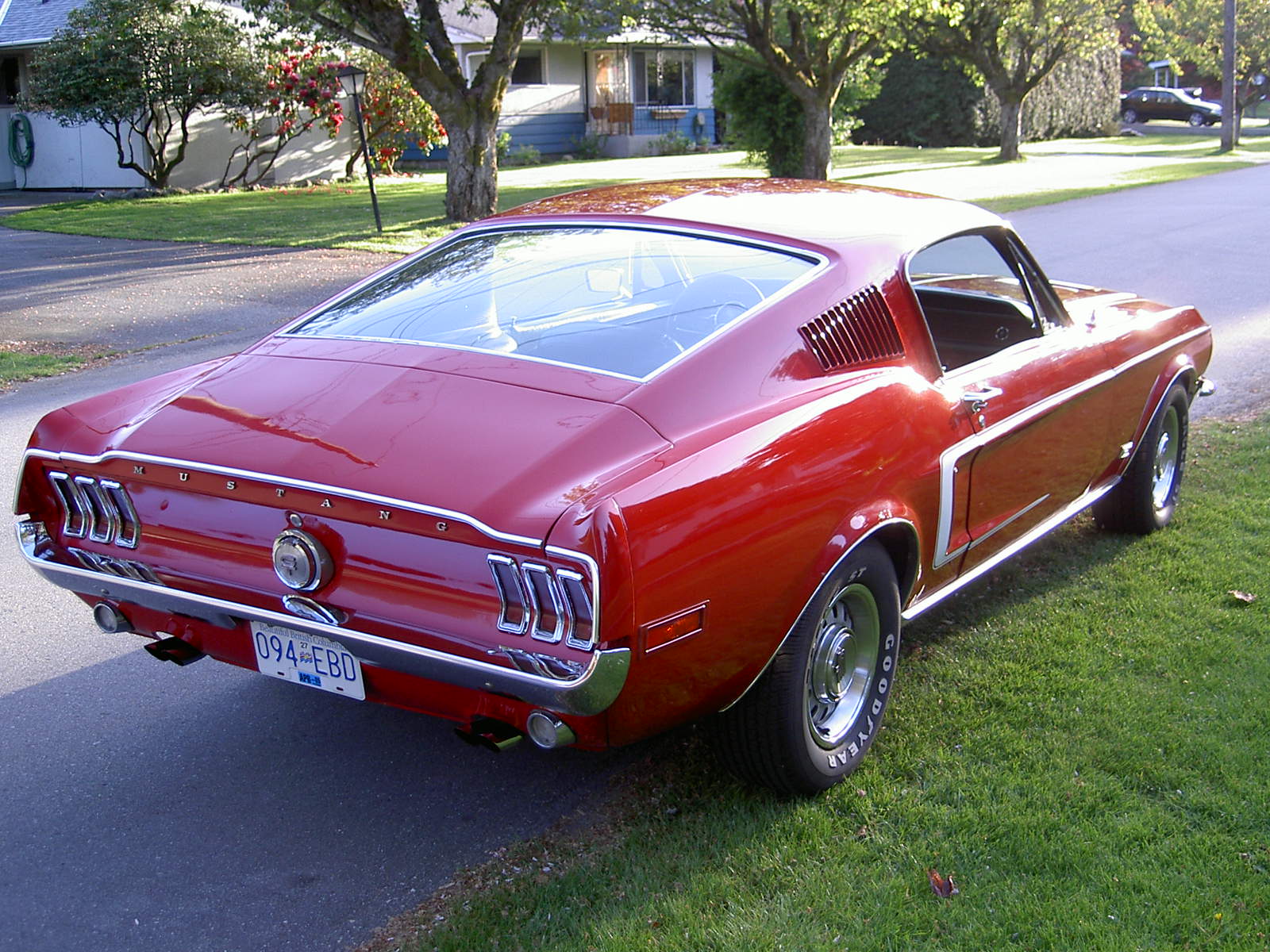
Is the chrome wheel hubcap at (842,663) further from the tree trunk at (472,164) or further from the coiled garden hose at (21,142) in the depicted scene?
the coiled garden hose at (21,142)

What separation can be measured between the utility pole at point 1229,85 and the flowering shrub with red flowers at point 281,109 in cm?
2531

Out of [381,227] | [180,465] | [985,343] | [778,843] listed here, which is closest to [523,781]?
[778,843]

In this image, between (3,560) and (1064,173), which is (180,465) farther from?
(1064,173)

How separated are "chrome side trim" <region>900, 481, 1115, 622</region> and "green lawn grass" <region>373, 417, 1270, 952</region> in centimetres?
33

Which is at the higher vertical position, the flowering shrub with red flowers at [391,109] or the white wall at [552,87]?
the white wall at [552,87]

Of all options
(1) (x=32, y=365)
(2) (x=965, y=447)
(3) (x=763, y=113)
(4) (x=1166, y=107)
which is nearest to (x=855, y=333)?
(2) (x=965, y=447)

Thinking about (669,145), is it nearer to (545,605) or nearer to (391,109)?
(391,109)

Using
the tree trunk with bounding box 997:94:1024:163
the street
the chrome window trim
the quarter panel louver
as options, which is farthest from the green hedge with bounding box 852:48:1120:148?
the street

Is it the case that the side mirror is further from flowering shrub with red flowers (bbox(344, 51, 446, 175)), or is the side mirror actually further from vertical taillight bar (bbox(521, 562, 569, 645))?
flowering shrub with red flowers (bbox(344, 51, 446, 175))

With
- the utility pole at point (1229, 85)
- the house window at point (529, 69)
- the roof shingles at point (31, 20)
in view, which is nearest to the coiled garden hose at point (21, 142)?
the roof shingles at point (31, 20)

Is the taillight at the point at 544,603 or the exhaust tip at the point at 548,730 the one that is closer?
the taillight at the point at 544,603

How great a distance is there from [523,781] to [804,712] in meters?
0.90

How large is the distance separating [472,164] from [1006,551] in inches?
578

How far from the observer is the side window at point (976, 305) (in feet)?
15.5
